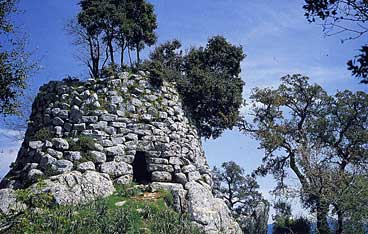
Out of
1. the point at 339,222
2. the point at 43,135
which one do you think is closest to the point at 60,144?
the point at 43,135

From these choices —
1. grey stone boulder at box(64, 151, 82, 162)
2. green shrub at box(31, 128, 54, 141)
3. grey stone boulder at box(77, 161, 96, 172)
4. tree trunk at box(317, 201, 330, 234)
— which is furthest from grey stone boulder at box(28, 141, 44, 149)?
tree trunk at box(317, 201, 330, 234)

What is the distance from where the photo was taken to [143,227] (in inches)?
400

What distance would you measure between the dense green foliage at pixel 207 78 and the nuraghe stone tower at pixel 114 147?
2.27 feet

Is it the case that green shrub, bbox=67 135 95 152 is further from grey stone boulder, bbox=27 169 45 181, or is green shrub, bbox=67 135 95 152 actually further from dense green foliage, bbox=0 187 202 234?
dense green foliage, bbox=0 187 202 234

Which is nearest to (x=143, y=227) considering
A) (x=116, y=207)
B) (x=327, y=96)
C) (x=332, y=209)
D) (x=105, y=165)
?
(x=116, y=207)

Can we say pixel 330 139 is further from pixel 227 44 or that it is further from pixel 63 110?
pixel 63 110

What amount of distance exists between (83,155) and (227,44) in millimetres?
8087

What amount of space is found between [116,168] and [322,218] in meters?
7.19

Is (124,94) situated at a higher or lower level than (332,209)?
higher

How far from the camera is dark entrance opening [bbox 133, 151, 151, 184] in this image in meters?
13.9

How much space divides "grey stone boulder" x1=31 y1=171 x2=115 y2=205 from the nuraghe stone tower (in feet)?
0.08

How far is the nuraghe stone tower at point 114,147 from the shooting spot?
11.9 m

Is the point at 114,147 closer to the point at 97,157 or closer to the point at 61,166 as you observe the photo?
the point at 97,157

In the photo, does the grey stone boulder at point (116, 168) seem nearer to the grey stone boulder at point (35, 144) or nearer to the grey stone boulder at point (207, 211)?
the grey stone boulder at point (207, 211)
